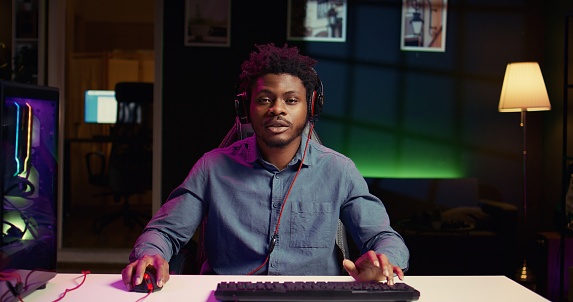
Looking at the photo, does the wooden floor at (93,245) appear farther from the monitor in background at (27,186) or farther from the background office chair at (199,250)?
the monitor in background at (27,186)

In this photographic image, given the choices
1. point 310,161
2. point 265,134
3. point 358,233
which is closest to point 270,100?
point 265,134

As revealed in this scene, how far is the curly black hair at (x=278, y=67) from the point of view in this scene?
1778 millimetres

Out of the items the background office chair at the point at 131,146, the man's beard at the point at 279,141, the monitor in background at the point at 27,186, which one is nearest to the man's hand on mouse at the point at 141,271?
the monitor in background at the point at 27,186

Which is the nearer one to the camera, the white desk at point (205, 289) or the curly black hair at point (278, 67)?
the white desk at point (205, 289)

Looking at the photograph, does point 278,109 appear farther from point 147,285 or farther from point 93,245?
point 93,245

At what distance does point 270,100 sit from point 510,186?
330cm

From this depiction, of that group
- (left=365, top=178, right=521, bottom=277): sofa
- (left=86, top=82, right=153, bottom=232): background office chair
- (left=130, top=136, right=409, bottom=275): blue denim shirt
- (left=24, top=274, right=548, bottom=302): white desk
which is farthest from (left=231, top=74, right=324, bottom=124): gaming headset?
(left=86, top=82, right=153, bottom=232): background office chair

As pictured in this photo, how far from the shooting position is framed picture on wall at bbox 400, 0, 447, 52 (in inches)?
176

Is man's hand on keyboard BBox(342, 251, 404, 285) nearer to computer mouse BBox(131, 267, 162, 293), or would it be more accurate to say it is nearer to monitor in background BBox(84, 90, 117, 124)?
computer mouse BBox(131, 267, 162, 293)

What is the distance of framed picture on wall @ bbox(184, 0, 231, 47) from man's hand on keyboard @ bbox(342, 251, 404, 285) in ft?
11.0

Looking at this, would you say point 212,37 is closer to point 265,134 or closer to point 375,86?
point 375,86

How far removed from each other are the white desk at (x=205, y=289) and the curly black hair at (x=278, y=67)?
642mm

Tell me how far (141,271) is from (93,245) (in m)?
4.04

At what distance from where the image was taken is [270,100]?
1.76 m
